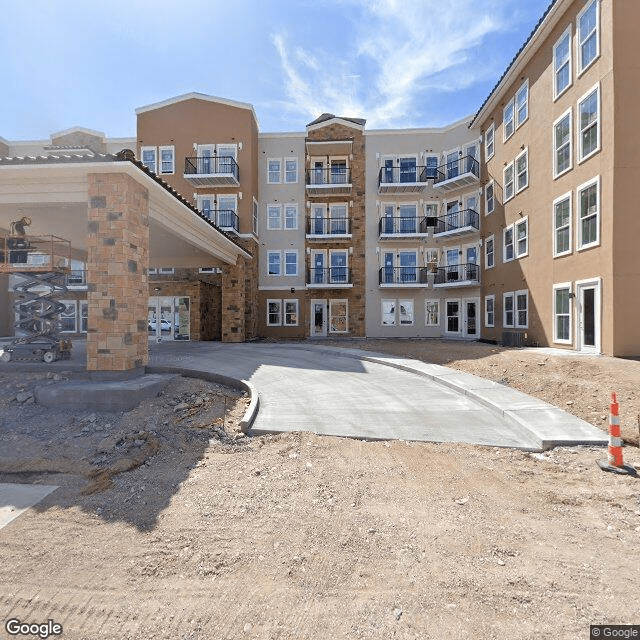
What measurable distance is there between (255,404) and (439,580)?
15.5 ft

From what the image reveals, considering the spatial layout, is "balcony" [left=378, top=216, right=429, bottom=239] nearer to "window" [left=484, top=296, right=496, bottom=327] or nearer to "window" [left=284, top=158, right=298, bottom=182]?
"window" [left=484, top=296, right=496, bottom=327]

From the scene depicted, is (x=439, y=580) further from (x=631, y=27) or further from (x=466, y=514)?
Result: (x=631, y=27)

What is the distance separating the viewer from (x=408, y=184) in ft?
78.7

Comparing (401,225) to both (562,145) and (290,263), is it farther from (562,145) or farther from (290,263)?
(562,145)

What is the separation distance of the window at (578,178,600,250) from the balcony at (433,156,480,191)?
10.2m

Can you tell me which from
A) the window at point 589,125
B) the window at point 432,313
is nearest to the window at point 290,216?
the window at point 432,313

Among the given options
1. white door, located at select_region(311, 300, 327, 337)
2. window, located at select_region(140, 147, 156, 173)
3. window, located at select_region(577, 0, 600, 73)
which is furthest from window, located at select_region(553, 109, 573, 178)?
window, located at select_region(140, 147, 156, 173)

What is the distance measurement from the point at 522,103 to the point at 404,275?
11650mm

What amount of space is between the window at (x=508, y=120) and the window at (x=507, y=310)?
8.60m

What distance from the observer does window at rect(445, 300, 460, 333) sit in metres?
24.4

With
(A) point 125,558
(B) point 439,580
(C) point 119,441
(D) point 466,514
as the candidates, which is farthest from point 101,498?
(D) point 466,514

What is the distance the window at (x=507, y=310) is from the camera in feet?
60.5

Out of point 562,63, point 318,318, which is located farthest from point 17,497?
point 318,318

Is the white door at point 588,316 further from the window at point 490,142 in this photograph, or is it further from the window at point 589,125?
the window at point 490,142
